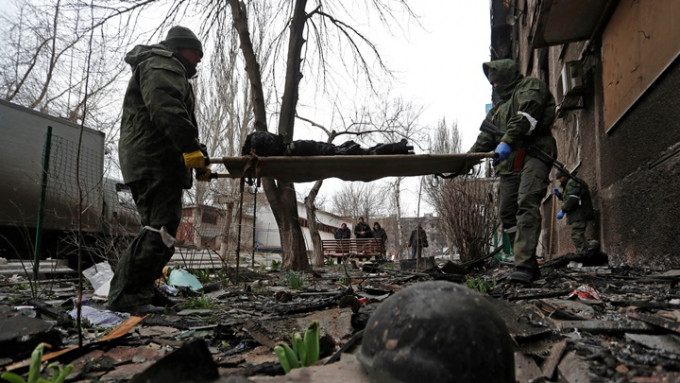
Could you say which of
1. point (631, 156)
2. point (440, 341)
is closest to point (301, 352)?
point (440, 341)

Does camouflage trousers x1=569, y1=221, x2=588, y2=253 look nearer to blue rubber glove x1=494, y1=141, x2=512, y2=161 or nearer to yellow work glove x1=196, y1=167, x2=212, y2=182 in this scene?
blue rubber glove x1=494, y1=141, x2=512, y2=161

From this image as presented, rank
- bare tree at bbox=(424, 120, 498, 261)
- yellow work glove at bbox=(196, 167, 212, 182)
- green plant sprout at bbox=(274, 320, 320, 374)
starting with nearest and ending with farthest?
green plant sprout at bbox=(274, 320, 320, 374)
yellow work glove at bbox=(196, 167, 212, 182)
bare tree at bbox=(424, 120, 498, 261)

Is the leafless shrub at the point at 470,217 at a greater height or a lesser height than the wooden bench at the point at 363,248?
greater

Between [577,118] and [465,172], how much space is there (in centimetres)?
401

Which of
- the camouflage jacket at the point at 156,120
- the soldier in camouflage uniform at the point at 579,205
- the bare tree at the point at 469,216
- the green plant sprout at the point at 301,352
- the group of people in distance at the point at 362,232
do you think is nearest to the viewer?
the green plant sprout at the point at 301,352

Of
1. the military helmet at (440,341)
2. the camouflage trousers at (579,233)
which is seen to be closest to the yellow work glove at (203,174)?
the military helmet at (440,341)

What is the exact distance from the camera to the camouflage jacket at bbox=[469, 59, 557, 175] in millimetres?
3982

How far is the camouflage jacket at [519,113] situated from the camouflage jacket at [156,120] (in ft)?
9.52

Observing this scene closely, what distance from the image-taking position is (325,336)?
217 centimetres

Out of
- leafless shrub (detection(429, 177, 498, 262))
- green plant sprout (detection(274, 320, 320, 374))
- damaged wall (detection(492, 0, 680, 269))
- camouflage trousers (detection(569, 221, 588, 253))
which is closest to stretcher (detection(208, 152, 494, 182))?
damaged wall (detection(492, 0, 680, 269))

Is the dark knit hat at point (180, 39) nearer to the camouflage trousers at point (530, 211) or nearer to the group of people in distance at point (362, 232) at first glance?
the camouflage trousers at point (530, 211)

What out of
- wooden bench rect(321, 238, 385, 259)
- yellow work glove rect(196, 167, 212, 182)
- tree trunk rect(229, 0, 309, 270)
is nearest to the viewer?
yellow work glove rect(196, 167, 212, 182)

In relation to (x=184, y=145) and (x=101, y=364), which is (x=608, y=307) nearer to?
(x=101, y=364)

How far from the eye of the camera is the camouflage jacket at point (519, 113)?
398cm
